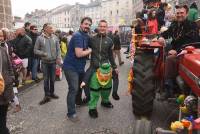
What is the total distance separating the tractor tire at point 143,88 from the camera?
6023 mm

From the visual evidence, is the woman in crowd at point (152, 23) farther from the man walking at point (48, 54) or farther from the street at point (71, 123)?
the man walking at point (48, 54)

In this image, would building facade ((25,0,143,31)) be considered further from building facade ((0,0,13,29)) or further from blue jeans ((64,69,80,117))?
blue jeans ((64,69,80,117))

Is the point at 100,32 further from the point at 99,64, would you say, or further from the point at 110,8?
the point at 110,8

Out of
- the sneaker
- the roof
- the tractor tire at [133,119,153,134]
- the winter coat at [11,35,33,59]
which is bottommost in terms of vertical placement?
the sneaker

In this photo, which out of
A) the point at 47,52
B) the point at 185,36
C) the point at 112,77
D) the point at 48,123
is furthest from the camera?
the point at 47,52

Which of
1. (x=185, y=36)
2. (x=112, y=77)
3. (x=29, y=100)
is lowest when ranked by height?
(x=29, y=100)

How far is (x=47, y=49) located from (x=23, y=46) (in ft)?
8.56

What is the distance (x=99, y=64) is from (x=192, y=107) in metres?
3.03

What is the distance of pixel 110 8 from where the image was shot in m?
97.9

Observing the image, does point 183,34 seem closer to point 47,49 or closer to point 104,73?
point 104,73

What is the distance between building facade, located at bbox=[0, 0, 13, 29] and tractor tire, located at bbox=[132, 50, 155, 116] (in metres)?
15.4

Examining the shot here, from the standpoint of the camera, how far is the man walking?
8.82m

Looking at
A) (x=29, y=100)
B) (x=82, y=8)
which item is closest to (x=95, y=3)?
(x=82, y=8)

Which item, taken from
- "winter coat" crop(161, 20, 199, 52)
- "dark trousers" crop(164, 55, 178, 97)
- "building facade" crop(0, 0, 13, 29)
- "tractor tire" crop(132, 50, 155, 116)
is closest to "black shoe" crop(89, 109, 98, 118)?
"tractor tire" crop(132, 50, 155, 116)
